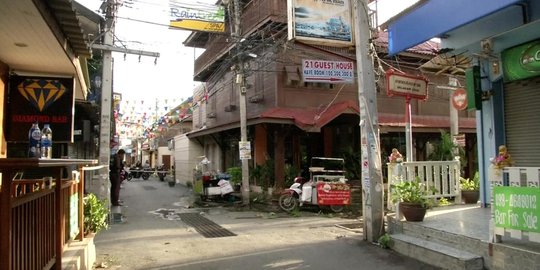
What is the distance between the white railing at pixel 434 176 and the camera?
9.37 meters

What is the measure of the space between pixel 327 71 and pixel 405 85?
6.53 meters

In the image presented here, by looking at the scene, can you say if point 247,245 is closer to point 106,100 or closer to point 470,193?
point 470,193

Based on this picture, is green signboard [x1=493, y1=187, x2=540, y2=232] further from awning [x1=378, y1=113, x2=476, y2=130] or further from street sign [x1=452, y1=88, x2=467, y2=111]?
awning [x1=378, y1=113, x2=476, y2=130]

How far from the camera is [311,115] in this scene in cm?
1591

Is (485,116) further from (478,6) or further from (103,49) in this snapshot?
(103,49)

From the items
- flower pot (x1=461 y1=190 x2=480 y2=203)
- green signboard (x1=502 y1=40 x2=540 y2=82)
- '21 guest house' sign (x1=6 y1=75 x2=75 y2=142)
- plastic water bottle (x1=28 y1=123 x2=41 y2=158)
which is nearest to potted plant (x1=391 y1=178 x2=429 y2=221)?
flower pot (x1=461 y1=190 x2=480 y2=203)

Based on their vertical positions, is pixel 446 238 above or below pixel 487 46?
below

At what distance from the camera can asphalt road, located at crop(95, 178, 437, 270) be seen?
7246 millimetres

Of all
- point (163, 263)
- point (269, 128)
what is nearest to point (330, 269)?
point (163, 263)

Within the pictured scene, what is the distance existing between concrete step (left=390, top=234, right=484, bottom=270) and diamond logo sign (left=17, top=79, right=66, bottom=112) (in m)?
6.08

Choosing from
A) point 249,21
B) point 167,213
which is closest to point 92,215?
point 167,213

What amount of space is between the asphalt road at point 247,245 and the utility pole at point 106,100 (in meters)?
1.21

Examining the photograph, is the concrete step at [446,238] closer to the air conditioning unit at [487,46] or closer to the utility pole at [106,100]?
the air conditioning unit at [487,46]

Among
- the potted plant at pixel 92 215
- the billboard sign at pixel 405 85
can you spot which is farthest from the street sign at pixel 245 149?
the potted plant at pixel 92 215
